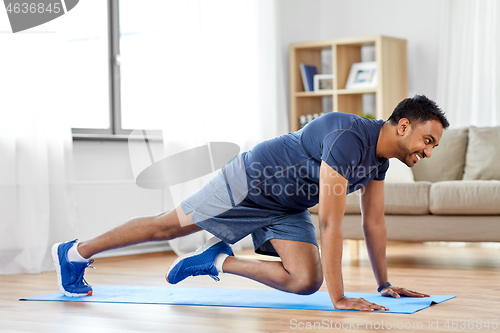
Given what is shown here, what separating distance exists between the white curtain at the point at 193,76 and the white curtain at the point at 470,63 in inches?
56.8

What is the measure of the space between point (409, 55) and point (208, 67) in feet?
5.64

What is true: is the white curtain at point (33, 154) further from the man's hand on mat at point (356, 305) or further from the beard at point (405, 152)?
the beard at point (405, 152)

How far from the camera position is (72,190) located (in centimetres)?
346

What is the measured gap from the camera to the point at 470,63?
4512mm

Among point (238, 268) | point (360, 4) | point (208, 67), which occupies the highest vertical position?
point (360, 4)

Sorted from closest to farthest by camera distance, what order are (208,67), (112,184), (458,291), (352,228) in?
(458,291) < (352,228) < (112,184) < (208,67)

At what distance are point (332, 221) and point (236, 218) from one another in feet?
1.45

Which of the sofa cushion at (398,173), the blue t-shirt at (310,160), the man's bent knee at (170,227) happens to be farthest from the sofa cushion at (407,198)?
the man's bent knee at (170,227)

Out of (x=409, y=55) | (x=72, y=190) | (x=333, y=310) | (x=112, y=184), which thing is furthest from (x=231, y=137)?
(x=333, y=310)

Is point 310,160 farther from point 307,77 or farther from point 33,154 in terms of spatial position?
point 307,77

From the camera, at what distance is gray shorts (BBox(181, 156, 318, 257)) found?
2.17 metres

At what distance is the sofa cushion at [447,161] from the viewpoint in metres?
3.93

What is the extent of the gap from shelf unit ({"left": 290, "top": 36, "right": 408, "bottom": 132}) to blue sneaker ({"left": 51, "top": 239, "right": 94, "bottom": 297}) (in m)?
2.85

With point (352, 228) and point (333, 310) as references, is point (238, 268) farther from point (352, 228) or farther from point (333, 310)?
point (352, 228)
